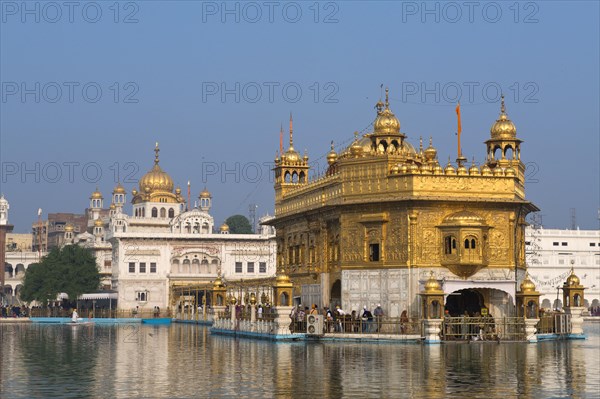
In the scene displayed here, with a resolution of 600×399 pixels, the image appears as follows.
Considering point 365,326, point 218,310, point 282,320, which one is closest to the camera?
point 282,320

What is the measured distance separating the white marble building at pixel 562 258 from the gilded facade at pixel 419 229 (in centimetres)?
6278

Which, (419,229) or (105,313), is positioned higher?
(419,229)

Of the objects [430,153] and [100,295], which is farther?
[100,295]

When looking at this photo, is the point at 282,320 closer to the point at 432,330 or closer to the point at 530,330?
the point at 432,330

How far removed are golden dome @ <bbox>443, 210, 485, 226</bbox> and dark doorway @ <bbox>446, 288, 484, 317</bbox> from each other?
4190 mm

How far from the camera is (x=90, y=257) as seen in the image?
82.9 m

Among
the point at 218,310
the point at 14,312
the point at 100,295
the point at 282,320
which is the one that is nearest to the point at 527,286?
the point at 282,320

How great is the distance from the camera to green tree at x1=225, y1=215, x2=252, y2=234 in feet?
438

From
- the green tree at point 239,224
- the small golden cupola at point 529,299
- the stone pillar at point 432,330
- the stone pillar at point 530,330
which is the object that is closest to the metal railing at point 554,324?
the small golden cupola at point 529,299

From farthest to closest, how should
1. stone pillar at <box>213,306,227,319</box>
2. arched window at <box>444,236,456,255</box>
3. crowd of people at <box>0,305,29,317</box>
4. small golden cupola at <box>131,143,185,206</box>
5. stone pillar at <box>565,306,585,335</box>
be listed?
small golden cupola at <box>131,143,185,206</box> → crowd of people at <box>0,305,29,317</box> → stone pillar at <box>213,306,227,319</box> → stone pillar at <box>565,306,585,335</box> → arched window at <box>444,236,456,255</box>

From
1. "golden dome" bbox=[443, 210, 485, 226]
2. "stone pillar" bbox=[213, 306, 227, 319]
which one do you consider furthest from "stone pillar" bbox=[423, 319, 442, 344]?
"stone pillar" bbox=[213, 306, 227, 319]

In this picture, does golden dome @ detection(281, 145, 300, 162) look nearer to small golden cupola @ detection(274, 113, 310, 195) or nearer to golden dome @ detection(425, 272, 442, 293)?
small golden cupola @ detection(274, 113, 310, 195)

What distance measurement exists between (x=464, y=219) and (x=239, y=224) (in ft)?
326

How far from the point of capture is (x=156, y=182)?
313ft
